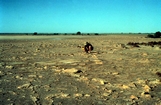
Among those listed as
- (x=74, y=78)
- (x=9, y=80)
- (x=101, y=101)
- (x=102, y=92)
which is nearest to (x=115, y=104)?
(x=101, y=101)

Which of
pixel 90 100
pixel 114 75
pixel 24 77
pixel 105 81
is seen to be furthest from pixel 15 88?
pixel 114 75

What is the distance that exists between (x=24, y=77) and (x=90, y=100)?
2.85 m

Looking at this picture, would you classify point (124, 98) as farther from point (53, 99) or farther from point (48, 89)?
point (48, 89)

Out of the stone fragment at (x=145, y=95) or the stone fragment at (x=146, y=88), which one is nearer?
the stone fragment at (x=145, y=95)

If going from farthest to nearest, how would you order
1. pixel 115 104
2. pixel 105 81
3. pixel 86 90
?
pixel 105 81
pixel 86 90
pixel 115 104

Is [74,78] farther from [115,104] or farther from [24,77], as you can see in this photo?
[115,104]

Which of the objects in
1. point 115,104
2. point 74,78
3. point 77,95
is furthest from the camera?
point 74,78

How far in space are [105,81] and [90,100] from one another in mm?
1654

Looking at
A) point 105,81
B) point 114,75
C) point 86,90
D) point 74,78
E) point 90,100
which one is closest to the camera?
point 90,100

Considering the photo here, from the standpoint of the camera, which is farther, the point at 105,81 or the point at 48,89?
the point at 105,81

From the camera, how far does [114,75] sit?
6.55 m

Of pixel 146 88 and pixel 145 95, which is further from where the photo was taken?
pixel 146 88

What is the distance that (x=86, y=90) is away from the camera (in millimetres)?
4895

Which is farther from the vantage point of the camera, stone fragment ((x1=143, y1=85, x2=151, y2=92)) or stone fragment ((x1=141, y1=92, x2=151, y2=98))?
stone fragment ((x1=143, y1=85, x2=151, y2=92))
